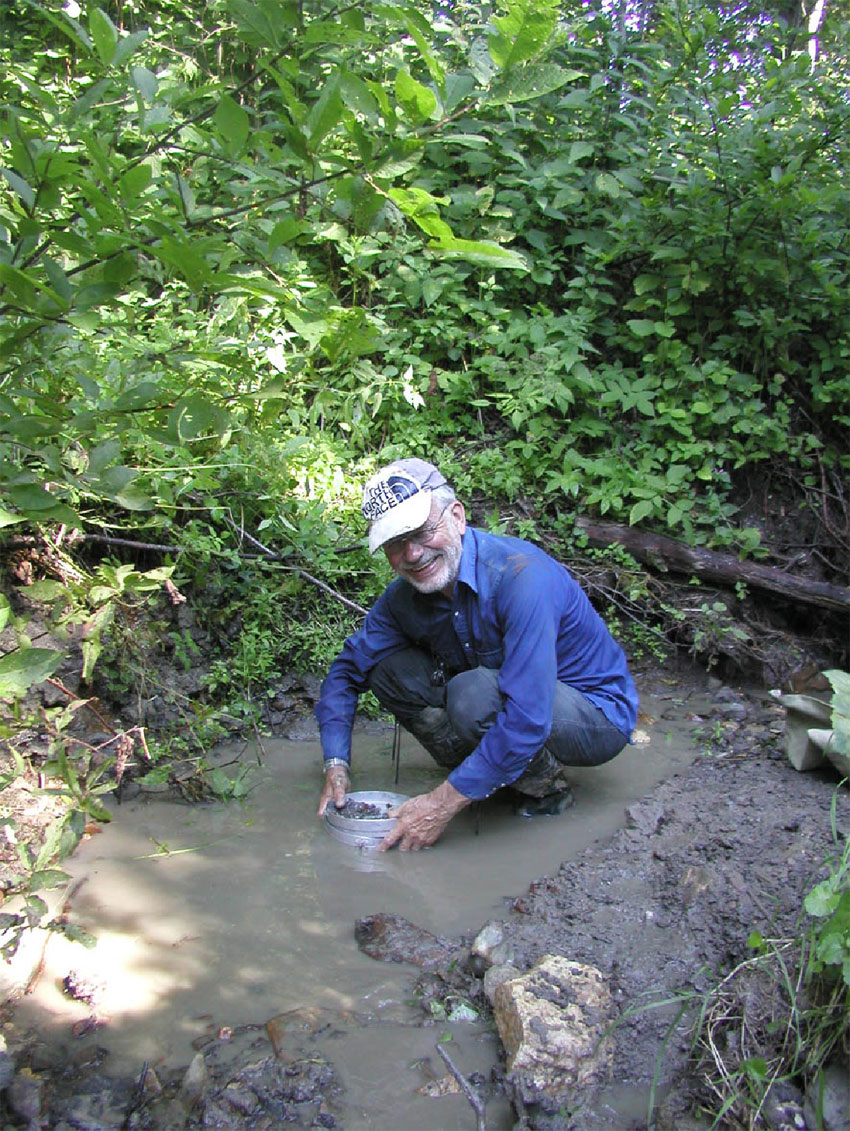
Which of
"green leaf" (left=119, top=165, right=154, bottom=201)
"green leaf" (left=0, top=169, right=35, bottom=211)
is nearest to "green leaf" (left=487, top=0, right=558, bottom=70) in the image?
→ "green leaf" (left=119, top=165, right=154, bottom=201)

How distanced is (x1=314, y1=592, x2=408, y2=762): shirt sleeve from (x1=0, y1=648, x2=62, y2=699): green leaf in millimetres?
2084

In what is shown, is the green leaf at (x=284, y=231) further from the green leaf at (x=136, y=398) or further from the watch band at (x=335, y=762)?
the watch band at (x=335, y=762)

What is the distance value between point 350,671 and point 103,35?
8.84 ft

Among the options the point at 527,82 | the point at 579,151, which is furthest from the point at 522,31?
the point at 579,151

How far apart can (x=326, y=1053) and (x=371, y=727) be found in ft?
8.08

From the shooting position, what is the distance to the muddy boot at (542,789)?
12.2 ft

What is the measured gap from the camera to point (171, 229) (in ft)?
5.13

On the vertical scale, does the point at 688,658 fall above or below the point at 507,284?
below

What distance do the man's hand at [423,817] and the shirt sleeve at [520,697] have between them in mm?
80

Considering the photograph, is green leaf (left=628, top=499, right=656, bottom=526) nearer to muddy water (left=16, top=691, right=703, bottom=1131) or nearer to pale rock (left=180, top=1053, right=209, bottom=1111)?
muddy water (left=16, top=691, right=703, bottom=1131)

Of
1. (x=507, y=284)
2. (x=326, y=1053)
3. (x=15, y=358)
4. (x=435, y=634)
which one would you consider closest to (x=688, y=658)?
(x=435, y=634)

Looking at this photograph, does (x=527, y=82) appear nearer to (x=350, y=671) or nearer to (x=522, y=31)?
(x=522, y=31)

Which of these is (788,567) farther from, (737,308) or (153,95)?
(153,95)

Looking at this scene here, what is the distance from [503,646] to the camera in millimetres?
3641
